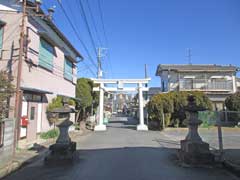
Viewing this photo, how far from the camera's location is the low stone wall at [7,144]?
7730mm

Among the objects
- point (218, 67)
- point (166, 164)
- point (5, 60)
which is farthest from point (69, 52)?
point (218, 67)

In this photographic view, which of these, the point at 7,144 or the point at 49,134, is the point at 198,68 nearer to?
the point at 49,134

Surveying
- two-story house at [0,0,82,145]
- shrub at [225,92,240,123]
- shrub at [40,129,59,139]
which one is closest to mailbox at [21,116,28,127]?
two-story house at [0,0,82,145]

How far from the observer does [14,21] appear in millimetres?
12203

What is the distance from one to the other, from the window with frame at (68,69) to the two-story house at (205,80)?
16.1m

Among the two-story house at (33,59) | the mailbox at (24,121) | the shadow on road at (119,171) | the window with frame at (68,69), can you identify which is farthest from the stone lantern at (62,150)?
the window with frame at (68,69)

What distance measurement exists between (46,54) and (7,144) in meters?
8.69

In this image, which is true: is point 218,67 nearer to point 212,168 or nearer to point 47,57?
point 47,57

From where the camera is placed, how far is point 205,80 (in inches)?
1304

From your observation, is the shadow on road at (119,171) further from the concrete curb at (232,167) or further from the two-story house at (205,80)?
the two-story house at (205,80)

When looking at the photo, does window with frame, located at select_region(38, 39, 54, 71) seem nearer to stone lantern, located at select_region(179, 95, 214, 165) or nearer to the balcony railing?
stone lantern, located at select_region(179, 95, 214, 165)

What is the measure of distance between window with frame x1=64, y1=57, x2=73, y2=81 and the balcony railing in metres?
16.5

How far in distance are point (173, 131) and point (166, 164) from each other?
614 inches

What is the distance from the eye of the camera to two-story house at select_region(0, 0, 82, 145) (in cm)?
1200
